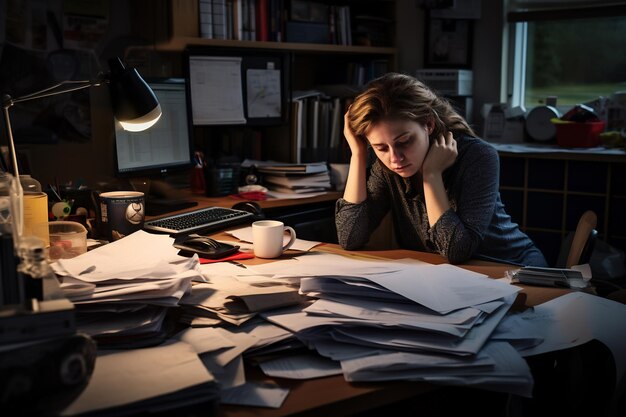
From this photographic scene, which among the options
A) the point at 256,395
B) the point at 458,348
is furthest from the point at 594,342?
the point at 256,395

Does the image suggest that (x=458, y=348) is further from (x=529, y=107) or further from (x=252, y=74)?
(x=529, y=107)

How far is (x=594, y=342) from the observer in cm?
139

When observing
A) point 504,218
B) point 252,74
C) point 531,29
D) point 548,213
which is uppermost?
point 531,29

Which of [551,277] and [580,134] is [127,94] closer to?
[551,277]

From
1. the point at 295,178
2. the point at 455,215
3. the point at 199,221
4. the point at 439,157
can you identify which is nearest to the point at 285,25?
the point at 295,178

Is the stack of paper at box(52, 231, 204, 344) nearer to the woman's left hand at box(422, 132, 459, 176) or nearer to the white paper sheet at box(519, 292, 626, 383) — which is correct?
the white paper sheet at box(519, 292, 626, 383)

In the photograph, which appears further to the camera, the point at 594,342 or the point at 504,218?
the point at 504,218

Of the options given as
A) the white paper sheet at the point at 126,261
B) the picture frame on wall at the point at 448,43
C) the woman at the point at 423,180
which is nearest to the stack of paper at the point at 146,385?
the white paper sheet at the point at 126,261

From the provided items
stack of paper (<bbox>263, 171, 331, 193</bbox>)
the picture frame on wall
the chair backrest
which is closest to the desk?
stack of paper (<bbox>263, 171, 331, 193</bbox>)

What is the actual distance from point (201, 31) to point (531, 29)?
1.93 metres

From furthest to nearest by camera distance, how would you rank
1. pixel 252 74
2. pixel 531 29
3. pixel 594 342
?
pixel 531 29 → pixel 252 74 → pixel 594 342

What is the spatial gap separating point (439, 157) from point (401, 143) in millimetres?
121

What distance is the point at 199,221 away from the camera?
2168 millimetres

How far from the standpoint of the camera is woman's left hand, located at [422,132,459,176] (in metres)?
1.97
